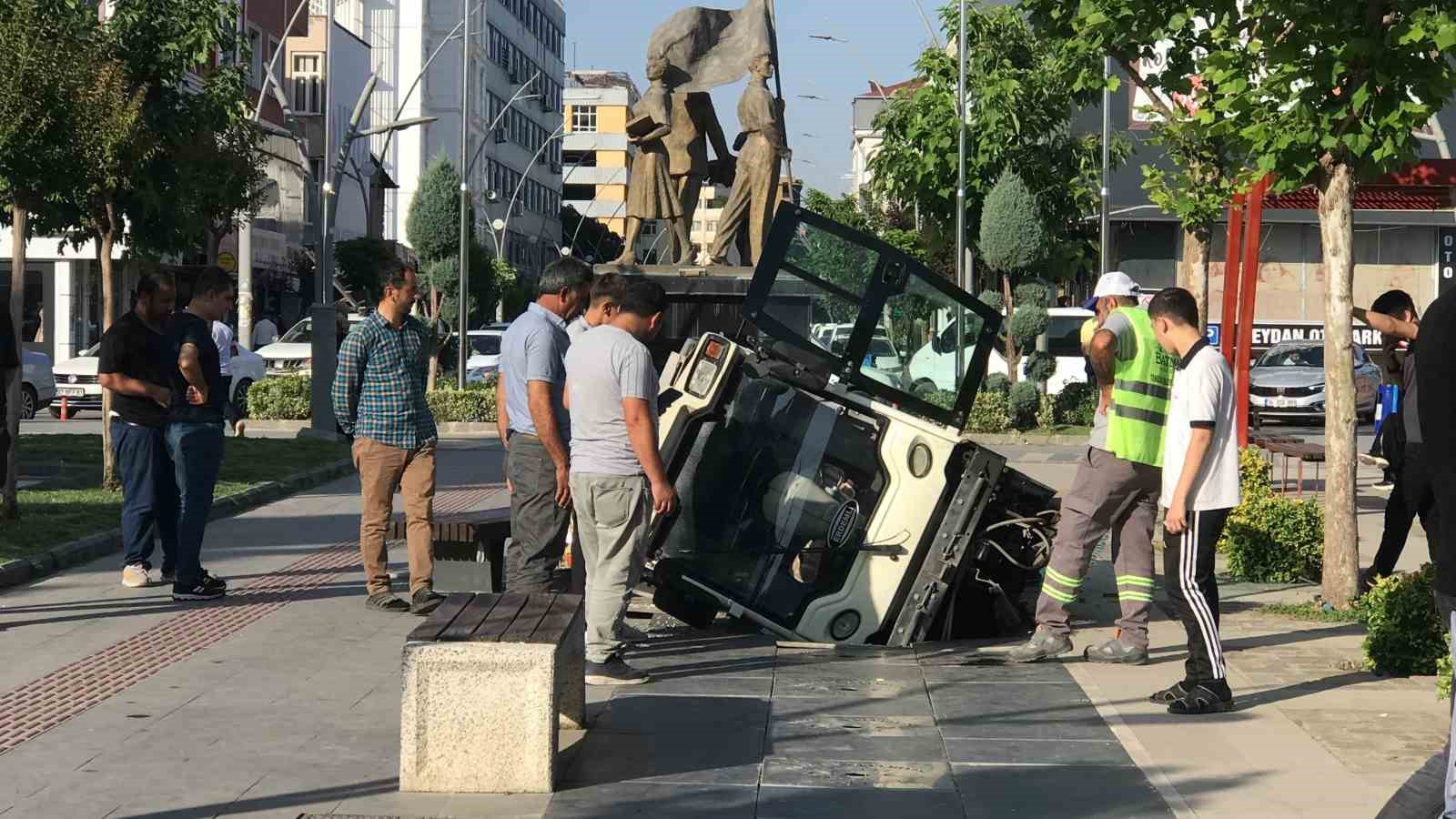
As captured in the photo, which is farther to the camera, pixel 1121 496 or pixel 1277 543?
pixel 1277 543

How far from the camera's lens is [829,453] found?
31.9ft

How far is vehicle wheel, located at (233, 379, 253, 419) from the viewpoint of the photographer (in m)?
31.0

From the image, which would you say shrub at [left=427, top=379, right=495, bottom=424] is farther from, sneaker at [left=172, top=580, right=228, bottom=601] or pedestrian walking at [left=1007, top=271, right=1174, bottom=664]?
pedestrian walking at [left=1007, top=271, right=1174, bottom=664]

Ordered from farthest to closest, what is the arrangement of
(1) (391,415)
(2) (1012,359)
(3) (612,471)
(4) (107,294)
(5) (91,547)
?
1. (2) (1012,359)
2. (4) (107,294)
3. (5) (91,547)
4. (1) (391,415)
5. (3) (612,471)

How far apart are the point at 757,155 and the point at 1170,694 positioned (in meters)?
14.0

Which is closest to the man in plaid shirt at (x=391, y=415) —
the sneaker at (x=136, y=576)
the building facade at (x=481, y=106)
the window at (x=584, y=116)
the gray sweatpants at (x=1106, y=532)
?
the sneaker at (x=136, y=576)

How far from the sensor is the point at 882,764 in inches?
277

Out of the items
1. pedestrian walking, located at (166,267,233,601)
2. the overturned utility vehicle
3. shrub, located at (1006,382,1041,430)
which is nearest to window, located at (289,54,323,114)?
shrub, located at (1006,382,1041,430)

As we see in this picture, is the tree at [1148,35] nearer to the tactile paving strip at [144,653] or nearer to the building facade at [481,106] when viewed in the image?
the tactile paving strip at [144,653]

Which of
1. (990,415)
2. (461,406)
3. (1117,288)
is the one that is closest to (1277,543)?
(1117,288)

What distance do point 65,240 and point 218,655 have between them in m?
15.0

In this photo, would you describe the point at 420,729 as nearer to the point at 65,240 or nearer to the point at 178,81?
the point at 178,81

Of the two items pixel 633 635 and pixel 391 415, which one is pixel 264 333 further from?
pixel 633 635

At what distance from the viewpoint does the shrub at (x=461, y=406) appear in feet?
103
